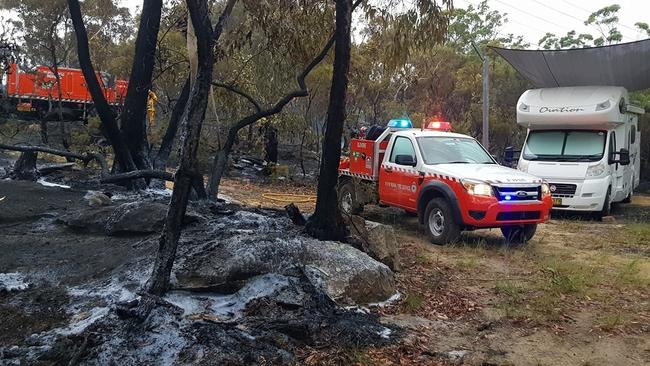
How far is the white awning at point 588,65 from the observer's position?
41.3 ft

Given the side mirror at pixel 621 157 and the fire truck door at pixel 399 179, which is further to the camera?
the side mirror at pixel 621 157

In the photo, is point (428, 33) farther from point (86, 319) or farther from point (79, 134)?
point (79, 134)

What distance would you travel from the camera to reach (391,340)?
506cm

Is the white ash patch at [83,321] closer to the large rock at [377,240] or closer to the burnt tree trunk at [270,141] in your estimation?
the large rock at [377,240]

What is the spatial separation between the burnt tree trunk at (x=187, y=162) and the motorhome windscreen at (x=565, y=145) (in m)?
10.1

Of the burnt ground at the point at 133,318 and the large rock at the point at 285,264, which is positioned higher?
the large rock at the point at 285,264

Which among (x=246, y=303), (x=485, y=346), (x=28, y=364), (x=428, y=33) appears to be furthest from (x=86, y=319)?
(x=428, y=33)

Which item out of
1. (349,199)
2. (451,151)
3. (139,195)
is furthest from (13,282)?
(349,199)

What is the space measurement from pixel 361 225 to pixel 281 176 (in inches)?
484

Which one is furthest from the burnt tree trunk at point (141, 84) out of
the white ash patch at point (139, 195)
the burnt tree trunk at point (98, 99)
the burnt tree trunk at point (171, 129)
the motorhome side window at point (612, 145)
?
the motorhome side window at point (612, 145)

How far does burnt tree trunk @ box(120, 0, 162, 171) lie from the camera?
11.1 meters

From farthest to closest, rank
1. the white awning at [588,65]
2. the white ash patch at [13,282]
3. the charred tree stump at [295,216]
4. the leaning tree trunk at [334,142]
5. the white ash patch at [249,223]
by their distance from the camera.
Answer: the white awning at [588,65], the charred tree stump at [295,216], the white ash patch at [249,223], the leaning tree trunk at [334,142], the white ash patch at [13,282]

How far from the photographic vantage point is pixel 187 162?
5.11 meters

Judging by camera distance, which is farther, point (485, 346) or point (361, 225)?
point (361, 225)
